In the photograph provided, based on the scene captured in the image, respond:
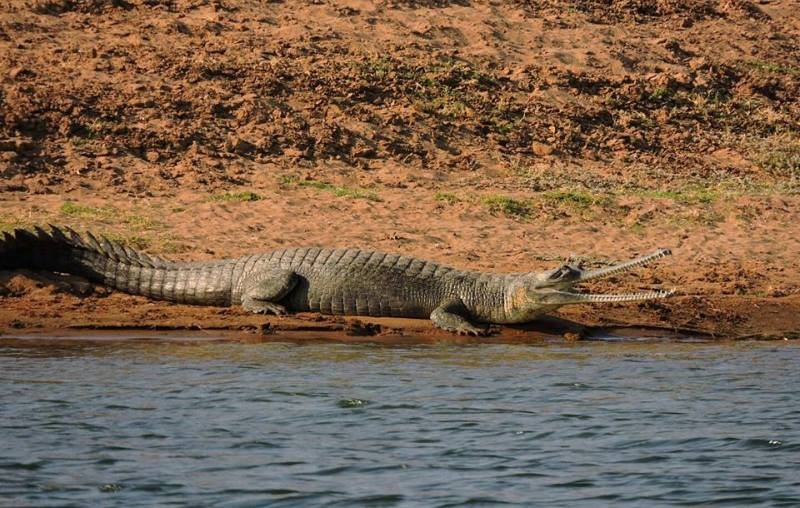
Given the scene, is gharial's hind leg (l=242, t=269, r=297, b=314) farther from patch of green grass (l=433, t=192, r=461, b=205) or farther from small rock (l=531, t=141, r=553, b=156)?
small rock (l=531, t=141, r=553, b=156)

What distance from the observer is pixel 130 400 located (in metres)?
7.83

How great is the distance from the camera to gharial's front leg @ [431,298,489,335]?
10.3 meters

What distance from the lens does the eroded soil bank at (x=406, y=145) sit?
37.8ft

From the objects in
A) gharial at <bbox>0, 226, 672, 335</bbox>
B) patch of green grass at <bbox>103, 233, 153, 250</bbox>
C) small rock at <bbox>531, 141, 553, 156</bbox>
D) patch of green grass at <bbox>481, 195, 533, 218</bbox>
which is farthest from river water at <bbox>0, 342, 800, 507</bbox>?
small rock at <bbox>531, 141, 553, 156</bbox>

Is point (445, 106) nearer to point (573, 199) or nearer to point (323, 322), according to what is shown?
point (573, 199)

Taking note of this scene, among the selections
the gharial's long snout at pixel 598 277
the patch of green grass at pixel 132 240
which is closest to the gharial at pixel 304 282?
the gharial's long snout at pixel 598 277

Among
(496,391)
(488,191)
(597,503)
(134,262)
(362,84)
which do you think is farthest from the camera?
(362,84)

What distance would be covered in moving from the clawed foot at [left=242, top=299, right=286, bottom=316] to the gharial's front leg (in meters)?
1.20

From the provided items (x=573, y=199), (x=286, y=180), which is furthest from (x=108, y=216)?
(x=573, y=199)

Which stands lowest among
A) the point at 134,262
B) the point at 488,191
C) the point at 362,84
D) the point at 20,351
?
the point at 20,351

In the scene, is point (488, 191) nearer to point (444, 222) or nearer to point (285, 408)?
point (444, 222)

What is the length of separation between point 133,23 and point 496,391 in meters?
8.61

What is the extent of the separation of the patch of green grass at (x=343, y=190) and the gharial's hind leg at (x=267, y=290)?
2.59m

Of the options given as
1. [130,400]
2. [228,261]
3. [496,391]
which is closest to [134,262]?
[228,261]
